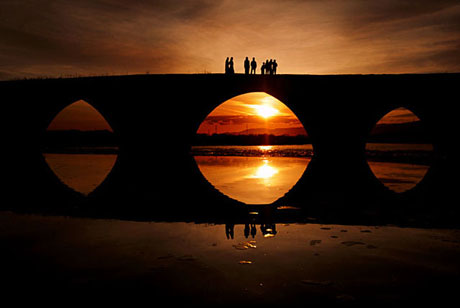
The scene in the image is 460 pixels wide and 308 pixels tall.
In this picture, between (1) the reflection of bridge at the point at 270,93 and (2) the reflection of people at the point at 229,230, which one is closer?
(2) the reflection of people at the point at 229,230

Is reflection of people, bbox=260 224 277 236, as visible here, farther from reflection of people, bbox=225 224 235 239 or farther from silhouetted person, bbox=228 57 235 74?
silhouetted person, bbox=228 57 235 74

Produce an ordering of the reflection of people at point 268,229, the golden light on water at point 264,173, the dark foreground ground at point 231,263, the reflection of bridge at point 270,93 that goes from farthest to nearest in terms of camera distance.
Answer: the reflection of bridge at point 270,93 → the golden light on water at point 264,173 → the reflection of people at point 268,229 → the dark foreground ground at point 231,263

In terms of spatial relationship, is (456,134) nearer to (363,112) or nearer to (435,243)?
(363,112)

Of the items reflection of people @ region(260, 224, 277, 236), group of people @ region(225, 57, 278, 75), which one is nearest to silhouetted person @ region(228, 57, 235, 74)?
group of people @ region(225, 57, 278, 75)

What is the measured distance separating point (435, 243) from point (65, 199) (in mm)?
7847

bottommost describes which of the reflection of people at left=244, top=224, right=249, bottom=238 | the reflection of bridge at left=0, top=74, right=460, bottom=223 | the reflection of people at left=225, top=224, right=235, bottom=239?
the reflection of people at left=225, top=224, right=235, bottom=239

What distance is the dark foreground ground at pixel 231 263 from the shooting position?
3678mm

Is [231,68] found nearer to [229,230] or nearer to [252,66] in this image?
[252,66]

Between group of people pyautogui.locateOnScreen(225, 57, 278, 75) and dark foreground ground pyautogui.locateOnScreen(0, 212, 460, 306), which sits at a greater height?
group of people pyautogui.locateOnScreen(225, 57, 278, 75)

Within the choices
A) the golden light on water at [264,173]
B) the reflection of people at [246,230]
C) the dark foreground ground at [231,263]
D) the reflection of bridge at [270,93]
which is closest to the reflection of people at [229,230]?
the dark foreground ground at [231,263]

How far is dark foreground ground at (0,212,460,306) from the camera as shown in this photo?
145 inches

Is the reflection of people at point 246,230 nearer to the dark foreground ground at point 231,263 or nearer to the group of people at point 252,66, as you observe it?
the dark foreground ground at point 231,263

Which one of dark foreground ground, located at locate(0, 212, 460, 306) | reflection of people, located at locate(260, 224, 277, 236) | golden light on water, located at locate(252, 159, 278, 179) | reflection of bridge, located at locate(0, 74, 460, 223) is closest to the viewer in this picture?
dark foreground ground, located at locate(0, 212, 460, 306)

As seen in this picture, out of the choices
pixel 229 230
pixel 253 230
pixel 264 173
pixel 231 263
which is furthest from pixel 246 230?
pixel 264 173
